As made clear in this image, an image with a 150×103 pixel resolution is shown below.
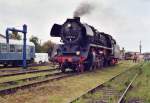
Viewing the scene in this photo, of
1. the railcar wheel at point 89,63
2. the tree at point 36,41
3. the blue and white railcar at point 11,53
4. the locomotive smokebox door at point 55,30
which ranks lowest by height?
the railcar wheel at point 89,63

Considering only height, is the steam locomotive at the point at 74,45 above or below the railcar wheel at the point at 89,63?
above

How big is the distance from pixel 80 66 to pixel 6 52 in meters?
12.2

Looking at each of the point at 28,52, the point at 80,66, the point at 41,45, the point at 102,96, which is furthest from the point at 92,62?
the point at 41,45

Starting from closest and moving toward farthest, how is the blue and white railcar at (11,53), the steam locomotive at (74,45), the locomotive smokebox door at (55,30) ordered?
the steam locomotive at (74,45), the locomotive smokebox door at (55,30), the blue and white railcar at (11,53)

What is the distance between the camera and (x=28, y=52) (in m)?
41.4

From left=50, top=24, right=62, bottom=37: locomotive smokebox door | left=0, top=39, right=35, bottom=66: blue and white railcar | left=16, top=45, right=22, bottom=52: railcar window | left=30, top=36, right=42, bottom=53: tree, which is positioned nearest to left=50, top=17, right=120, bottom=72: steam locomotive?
left=50, top=24, right=62, bottom=37: locomotive smokebox door

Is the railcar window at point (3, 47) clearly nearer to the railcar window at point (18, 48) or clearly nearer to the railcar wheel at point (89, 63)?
the railcar window at point (18, 48)

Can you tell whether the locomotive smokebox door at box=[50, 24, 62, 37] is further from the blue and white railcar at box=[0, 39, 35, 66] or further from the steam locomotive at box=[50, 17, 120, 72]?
the blue and white railcar at box=[0, 39, 35, 66]

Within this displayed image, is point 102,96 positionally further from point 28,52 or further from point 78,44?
point 28,52

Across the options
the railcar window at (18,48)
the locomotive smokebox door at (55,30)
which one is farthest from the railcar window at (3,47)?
the locomotive smokebox door at (55,30)

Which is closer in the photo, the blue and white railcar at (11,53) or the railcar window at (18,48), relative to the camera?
the blue and white railcar at (11,53)

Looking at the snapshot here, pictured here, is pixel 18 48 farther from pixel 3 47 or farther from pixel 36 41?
pixel 36 41

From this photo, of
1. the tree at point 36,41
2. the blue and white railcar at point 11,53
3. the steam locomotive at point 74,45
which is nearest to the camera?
the steam locomotive at point 74,45

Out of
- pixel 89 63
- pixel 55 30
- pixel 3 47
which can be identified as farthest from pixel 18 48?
pixel 89 63
